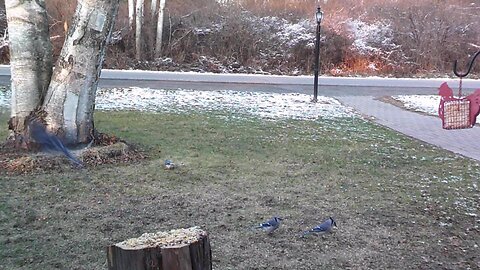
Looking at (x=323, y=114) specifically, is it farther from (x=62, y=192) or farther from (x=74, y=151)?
(x=62, y=192)

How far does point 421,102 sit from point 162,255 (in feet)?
50.9

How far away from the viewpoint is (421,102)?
16.2 meters

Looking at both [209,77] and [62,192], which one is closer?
[62,192]

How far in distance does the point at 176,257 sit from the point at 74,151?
5576mm

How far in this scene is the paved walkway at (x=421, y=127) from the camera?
9.54m

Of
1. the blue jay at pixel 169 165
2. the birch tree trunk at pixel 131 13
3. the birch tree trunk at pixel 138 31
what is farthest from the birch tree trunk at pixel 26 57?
the birch tree trunk at pixel 131 13

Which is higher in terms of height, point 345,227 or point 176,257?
point 176,257

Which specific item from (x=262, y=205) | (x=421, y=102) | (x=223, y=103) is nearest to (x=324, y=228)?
(x=262, y=205)

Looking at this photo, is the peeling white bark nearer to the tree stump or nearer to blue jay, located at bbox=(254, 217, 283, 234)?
blue jay, located at bbox=(254, 217, 283, 234)

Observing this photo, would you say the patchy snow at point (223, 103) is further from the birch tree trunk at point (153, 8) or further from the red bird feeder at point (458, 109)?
the birch tree trunk at point (153, 8)

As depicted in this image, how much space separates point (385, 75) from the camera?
84.7 feet

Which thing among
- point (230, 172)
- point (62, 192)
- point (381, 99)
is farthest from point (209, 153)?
point (381, 99)

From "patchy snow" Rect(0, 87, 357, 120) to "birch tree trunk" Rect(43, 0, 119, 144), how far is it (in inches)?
215

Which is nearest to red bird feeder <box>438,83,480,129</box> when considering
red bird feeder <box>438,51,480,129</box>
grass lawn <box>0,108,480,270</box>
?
red bird feeder <box>438,51,480,129</box>
